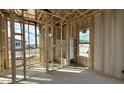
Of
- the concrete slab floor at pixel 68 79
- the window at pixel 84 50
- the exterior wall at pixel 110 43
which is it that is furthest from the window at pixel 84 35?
the concrete slab floor at pixel 68 79

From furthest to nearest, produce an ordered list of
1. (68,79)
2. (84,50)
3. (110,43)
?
(84,50), (110,43), (68,79)

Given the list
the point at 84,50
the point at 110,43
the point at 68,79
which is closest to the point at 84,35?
the point at 84,50

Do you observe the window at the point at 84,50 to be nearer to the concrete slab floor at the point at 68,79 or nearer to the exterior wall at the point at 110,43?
→ the exterior wall at the point at 110,43

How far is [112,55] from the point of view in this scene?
17.4 feet

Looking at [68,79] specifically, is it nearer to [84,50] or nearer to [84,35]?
[84,50]

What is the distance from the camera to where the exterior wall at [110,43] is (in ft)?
16.6

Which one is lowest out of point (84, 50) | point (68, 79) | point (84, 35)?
point (68, 79)

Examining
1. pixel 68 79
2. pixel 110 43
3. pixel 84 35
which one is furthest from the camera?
pixel 84 35

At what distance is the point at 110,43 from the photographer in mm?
5426

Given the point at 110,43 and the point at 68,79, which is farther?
the point at 110,43

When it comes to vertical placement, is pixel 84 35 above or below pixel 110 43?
above

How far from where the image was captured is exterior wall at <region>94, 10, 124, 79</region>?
5.06 meters
